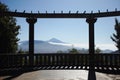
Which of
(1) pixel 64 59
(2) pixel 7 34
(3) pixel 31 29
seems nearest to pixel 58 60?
(1) pixel 64 59

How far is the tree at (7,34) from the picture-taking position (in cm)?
1571

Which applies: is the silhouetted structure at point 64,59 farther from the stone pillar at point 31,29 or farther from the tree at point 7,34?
the tree at point 7,34

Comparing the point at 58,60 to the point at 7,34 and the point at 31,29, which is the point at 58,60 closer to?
the point at 31,29

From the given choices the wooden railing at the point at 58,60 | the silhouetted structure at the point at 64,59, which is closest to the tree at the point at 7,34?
the wooden railing at the point at 58,60

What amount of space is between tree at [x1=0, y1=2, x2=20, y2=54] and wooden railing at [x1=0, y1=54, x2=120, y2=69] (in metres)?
3.19

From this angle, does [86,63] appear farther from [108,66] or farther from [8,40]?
[8,40]

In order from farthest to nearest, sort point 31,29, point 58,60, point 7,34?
1. point 7,34
2. point 58,60
3. point 31,29

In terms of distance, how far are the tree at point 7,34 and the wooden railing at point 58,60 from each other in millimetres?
3193

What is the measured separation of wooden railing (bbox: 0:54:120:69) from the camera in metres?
12.3

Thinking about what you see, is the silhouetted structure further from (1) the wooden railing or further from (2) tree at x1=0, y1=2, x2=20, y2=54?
(2) tree at x1=0, y1=2, x2=20, y2=54

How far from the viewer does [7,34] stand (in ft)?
52.8

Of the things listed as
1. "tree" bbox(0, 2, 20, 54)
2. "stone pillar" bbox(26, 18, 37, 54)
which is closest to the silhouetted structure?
"stone pillar" bbox(26, 18, 37, 54)

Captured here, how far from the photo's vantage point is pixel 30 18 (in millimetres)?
12461

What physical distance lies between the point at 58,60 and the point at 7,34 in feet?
17.0
